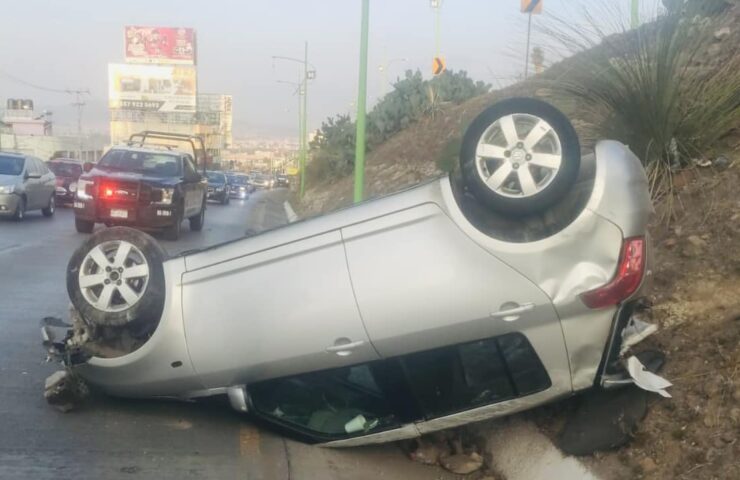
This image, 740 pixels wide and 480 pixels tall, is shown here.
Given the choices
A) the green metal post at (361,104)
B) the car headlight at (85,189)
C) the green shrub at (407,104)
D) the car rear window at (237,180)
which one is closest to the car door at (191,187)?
the car headlight at (85,189)

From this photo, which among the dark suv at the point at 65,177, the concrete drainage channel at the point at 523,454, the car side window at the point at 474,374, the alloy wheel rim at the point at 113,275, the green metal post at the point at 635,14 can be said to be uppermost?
the green metal post at the point at 635,14

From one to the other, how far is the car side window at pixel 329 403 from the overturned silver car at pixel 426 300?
0.04 ft

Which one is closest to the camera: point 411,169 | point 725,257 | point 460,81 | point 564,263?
point 564,263

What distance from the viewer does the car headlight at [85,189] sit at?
56.7 feet

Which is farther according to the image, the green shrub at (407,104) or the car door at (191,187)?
the green shrub at (407,104)

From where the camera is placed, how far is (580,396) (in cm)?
558

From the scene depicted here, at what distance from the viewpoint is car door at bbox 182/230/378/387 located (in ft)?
16.6

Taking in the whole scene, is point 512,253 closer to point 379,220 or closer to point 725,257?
point 379,220

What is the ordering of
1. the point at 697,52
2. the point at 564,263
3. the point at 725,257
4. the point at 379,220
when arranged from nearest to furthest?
the point at 564,263, the point at 379,220, the point at 725,257, the point at 697,52

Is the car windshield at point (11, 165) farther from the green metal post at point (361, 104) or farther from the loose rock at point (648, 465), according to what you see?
the loose rock at point (648, 465)

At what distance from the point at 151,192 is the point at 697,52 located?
1139 cm

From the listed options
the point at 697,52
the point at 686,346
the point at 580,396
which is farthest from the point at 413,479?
the point at 697,52

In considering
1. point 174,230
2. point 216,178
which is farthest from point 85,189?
point 216,178

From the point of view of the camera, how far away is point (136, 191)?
55.9 ft
